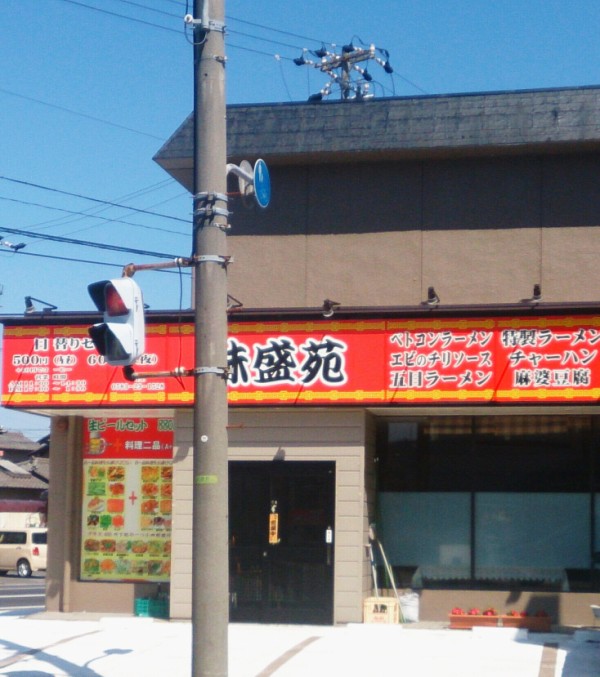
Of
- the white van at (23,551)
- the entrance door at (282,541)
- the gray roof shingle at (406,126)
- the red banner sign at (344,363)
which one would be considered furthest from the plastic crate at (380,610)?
the white van at (23,551)

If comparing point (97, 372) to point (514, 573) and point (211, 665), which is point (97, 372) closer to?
point (514, 573)

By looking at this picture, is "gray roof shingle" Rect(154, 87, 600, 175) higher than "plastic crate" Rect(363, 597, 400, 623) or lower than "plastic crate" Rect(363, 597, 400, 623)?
higher

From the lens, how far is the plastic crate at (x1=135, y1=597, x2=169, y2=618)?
660 inches

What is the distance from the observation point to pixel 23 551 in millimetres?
41906

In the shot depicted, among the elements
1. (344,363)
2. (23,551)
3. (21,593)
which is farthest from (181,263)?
(23,551)

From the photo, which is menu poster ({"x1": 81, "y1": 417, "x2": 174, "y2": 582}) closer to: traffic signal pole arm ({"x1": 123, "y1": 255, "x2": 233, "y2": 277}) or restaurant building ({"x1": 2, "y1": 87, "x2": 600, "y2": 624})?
restaurant building ({"x1": 2, "y1": 87, "x2": 600, "y2": 624})

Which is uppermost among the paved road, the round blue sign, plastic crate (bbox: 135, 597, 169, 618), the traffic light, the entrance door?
the round blue sign

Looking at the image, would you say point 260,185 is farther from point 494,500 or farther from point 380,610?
point 494,500

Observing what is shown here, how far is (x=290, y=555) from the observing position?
16031mm

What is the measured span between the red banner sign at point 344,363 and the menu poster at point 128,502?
161cm

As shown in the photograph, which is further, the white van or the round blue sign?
the white van

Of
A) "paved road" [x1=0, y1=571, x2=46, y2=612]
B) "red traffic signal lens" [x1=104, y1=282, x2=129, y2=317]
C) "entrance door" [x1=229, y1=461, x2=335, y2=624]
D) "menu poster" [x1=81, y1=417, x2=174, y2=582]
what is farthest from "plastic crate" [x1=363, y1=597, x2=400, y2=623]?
"paved road" [x1=0, y1=571, x2=46, y2=612]

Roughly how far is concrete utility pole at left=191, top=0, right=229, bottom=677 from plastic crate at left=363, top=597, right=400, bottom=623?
697cm

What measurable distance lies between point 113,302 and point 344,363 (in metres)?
6.92
